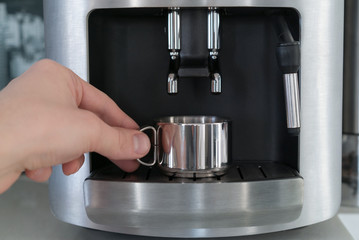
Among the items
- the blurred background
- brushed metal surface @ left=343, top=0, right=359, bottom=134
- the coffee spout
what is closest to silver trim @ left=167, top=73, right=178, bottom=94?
the coffee spout

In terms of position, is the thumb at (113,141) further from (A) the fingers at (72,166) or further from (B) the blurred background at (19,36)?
(B) the blurred background at (19,36)

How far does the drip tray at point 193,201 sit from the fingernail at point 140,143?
46 millimetres

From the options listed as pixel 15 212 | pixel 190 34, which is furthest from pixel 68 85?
pixel 15 212

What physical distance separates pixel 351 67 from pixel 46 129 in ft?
1.69

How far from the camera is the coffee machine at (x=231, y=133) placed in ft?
1.54

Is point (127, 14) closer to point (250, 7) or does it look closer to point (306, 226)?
point (250, 7)

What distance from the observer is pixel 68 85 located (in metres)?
0.42

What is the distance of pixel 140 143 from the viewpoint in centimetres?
45

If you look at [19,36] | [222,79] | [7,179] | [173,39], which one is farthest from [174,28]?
[19,36]

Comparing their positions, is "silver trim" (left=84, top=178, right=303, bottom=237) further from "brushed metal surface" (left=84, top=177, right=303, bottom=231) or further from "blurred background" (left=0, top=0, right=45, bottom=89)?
"blurred background" (left=0, top=0, right=45, bottom=89)

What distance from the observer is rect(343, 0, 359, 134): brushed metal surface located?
67 centimetres

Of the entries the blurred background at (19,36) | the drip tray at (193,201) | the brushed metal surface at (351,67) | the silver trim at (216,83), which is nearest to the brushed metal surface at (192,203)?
the drip tray at (193,201)

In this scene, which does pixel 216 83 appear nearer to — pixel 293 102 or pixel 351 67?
pixel 293 102

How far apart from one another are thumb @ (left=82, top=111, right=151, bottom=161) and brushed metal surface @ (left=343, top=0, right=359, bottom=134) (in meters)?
0.38
